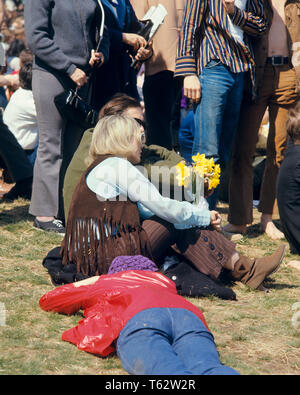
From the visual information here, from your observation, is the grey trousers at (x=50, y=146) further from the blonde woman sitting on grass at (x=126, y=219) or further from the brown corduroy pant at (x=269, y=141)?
the brown corduroy pant at (x=269, y=141)

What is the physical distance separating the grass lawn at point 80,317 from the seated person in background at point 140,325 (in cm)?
8

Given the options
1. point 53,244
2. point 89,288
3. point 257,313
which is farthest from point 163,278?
point 53,244

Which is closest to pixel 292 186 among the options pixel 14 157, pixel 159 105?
pixel 159 105

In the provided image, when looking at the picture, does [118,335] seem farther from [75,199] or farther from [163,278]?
[75,199]

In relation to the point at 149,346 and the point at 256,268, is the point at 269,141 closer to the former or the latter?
the point at 256,268

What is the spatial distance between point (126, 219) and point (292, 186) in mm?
1567

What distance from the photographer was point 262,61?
208 inches

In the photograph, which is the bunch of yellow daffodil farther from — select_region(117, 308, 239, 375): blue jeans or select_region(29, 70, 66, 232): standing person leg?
select_region(117, 308, 239, 375): blue jeans

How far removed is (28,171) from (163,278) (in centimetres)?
333

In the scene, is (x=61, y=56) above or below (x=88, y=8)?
below

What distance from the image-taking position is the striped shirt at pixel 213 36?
15.9 feet

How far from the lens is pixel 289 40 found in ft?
17.5
